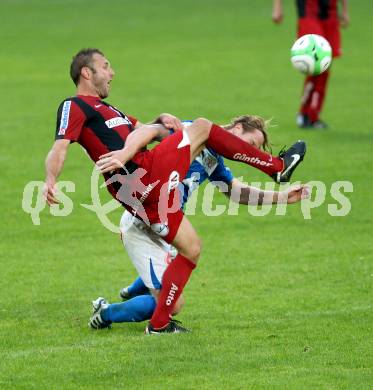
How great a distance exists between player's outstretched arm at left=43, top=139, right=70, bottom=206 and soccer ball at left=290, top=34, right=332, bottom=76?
4.71m

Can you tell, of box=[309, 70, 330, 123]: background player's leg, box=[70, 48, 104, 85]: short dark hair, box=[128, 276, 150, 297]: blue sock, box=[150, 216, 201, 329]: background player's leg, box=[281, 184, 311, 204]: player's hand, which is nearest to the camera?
box=[150, 216, 201, 329]: background player's leg

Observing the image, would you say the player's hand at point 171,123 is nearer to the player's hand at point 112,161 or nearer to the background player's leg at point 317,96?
the player's hand at point 112,161

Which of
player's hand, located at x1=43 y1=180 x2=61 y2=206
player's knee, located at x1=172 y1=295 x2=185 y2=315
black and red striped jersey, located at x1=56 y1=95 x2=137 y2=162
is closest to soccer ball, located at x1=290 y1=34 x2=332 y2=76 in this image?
black and red striped jersey, located at x1=56 y1=95 x2=137 y2=162

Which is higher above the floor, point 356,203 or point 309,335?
point 356,203

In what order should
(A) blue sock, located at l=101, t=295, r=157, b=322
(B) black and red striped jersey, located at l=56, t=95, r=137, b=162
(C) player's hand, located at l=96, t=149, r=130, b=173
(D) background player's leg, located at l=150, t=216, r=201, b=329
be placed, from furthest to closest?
(A) blue sock, located at l=101, t=295, r=157, b=322 → (D) background player's leg, located at l=150, t=216, r=201, b=329 → (B) black and red striped jersey, located at l=56, t=95, r=137, b=162 → (C) player's hand, located at l=96, t=149, r=130, b=173

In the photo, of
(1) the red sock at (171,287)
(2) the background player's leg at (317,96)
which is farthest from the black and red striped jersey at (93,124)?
(2) the background player's leg at (317,96)

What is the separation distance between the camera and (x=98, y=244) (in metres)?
12.8

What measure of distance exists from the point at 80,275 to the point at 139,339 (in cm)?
269

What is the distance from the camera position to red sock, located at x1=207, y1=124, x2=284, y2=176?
889 cm

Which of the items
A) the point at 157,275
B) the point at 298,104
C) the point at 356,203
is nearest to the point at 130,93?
the point at 298,104

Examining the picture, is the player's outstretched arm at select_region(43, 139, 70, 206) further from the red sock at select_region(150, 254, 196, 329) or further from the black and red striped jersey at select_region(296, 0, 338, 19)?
the black and red striped jersey at select_region(296, 0, 338, 19)

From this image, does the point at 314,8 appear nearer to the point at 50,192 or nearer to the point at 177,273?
the point at 177,273

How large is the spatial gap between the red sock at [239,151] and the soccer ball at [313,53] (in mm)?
3718

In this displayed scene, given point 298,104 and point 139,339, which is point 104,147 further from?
point 298,104
